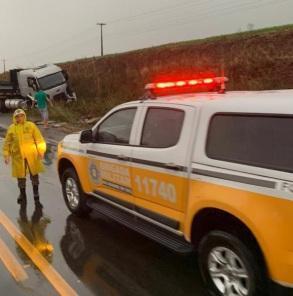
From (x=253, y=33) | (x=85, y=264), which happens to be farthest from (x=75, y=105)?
(x=85, y=264)

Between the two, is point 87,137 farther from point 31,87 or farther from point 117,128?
point 31,87

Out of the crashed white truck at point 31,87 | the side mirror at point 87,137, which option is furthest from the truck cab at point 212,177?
the crashed white truck at point 31,87

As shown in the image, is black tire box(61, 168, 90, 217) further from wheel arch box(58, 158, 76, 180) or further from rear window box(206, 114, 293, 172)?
rear window box(206, 114, 293, 172)

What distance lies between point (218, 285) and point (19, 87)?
2990cm

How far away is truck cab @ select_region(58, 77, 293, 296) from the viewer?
13.1 feet

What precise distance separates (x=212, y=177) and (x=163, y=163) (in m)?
0.77

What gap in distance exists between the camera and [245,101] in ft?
15.0

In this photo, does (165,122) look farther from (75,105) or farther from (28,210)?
(75,105)

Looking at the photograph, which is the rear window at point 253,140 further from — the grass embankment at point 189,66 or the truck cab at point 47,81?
the truck cab at point 47,81

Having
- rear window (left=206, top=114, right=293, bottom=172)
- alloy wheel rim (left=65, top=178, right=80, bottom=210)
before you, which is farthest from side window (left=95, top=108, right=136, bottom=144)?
rear window (left=206, top=114, right=293, bottom=172)

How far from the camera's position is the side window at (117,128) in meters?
6.11

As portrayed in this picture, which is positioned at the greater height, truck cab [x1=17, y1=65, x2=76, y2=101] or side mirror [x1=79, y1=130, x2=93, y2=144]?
side mirror [x1=79, y1=130, x2=93, y2=144]

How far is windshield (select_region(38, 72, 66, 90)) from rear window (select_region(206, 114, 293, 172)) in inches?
1065

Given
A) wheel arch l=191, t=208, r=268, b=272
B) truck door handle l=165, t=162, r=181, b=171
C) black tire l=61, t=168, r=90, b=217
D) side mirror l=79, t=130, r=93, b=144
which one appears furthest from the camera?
black tire l=61, t=168, r=90, b=217
